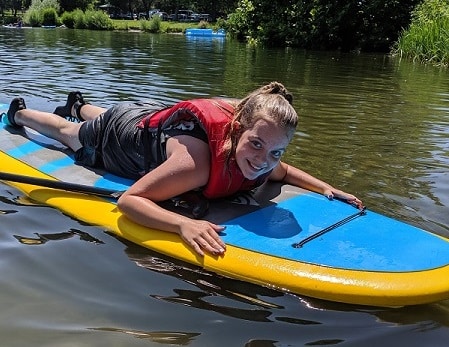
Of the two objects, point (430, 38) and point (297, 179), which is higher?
point (430, 38)

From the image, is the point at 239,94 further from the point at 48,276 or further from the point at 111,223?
the point at 48,276

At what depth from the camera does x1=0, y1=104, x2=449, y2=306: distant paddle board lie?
2.67 m

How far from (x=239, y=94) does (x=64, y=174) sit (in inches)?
220

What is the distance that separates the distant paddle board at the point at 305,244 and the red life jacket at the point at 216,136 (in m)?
0.14

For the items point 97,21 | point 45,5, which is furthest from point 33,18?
point 97,21

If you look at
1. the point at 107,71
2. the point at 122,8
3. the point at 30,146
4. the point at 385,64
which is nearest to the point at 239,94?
the point at 107,71

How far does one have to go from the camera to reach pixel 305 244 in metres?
2.99

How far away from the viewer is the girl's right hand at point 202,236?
9.82ft

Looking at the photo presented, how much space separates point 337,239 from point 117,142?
1.76 meters

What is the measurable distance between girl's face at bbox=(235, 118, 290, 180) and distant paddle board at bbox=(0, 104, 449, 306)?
370 millimetres

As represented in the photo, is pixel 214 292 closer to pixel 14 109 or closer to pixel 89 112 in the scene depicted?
pixel 89 112

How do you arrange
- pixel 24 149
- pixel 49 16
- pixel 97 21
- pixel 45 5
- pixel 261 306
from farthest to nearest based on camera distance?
pixel 45 5
pixel 49 16
pixel 97 21
pixel 24 149
pixel 261 306

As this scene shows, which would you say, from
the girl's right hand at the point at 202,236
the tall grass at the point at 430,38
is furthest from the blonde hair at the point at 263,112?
the tall grass at the point at 430,38

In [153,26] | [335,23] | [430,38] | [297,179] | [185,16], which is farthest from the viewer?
[185,16]
